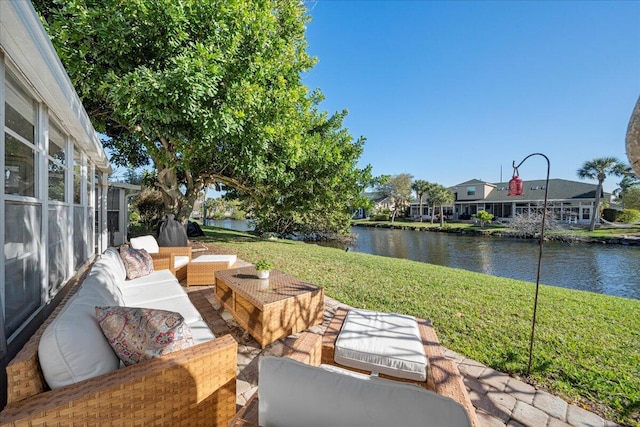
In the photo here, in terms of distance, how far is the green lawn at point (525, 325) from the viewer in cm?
240

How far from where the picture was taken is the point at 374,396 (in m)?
0.96

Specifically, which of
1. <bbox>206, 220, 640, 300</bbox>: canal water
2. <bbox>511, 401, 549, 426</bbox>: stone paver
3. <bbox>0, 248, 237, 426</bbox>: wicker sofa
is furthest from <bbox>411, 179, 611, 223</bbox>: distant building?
<bbox>0, 248, 237, 426</bbox>: wicker sofa

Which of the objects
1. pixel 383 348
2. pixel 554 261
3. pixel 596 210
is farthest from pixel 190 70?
pixel 596 210

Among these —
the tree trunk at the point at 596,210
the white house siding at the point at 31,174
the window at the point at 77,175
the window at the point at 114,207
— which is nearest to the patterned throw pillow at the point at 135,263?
the white house siding at the point at 31,174

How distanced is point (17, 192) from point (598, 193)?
36961 millimetres

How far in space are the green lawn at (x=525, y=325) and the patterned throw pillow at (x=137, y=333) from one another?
2.95 m

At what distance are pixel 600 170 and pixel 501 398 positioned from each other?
34.5 meters

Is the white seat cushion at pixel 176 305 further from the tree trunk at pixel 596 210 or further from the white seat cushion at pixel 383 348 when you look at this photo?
the tree trunk at pixel 596 210

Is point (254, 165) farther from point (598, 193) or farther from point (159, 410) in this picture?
point (598, 193)

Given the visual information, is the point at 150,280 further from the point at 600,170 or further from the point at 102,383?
the point at 600,170

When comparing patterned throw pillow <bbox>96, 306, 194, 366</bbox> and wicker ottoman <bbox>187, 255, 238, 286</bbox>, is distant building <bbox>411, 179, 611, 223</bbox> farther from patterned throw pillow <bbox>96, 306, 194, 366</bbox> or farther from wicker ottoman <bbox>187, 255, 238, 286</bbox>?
patterned throw pillow <bbox>96, 306, 194, 366</bbox>

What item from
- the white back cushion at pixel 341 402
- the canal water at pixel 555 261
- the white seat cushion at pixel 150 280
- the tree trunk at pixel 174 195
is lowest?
the canal water at pixel 555 261

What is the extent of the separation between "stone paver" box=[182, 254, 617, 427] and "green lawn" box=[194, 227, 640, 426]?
0.16 m

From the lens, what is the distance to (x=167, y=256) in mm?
4836
